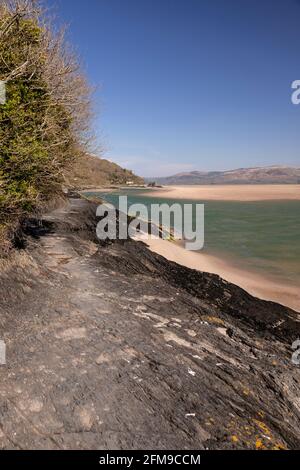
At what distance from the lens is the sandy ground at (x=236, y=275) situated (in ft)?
49.2

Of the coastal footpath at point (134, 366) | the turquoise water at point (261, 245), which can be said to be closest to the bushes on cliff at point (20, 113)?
the coastal footpath at point (134, 366)

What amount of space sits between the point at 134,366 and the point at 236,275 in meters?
12.9

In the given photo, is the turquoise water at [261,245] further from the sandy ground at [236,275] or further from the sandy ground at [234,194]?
the sandy ground at [234,194]

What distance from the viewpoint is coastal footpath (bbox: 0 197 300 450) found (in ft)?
16.4

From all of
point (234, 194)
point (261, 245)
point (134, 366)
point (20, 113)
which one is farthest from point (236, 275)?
point (234, 194)

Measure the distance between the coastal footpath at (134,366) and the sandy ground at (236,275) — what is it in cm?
244

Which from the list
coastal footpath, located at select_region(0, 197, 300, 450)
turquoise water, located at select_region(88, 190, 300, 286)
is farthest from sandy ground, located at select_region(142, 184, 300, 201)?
coastal footpath, located at select_region(0, 197, 300, 450)

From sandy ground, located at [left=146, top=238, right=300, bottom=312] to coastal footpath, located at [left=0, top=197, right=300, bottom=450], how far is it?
2.44 m

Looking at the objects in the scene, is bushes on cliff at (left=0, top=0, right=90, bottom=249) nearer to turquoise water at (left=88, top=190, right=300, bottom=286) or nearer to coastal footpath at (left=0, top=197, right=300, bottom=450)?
coastal footpath at (left=0, top=197, right=300, bottom=450)

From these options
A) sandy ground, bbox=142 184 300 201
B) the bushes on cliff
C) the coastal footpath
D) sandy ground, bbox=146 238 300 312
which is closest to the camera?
the coastal footpath

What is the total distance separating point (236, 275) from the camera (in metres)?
18.5

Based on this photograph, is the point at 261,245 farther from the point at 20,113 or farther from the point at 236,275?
the point at 20,113

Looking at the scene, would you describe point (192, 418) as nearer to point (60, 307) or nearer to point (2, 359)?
point (2, 359)

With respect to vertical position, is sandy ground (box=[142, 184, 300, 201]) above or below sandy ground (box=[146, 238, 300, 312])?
above
